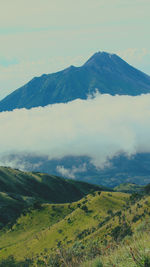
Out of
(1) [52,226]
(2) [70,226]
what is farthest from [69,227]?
(1) [52,226]

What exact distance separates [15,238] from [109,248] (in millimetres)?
142583

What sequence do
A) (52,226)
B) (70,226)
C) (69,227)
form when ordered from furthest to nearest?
(52,226)
(70,226)
(69,227)

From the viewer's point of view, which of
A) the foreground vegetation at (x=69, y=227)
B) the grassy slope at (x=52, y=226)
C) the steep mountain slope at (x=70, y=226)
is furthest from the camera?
the grassy slope at (x=52, y=226)

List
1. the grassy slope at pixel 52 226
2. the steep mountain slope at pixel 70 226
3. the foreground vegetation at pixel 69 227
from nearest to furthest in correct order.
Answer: the foreground vegetation at pixel 69 227
the steep mountain slope at pixel 70 226
the grassy slope at pixel 52 226

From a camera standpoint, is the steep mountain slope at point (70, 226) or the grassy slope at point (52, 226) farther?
the grassy slope at point (52, 226)

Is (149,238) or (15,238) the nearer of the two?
(149,238)

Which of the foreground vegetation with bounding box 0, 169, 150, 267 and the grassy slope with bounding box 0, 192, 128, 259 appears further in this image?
the grassy slope with bounding box 0, 192, 128, 259

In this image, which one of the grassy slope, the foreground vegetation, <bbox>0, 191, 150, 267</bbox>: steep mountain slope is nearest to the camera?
the foreground vegetation

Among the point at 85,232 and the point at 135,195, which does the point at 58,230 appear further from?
the point at 135,195

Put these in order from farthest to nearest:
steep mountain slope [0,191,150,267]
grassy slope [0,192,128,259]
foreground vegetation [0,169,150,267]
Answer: grassy slope [0,192,128,259]
steep mountain slope [0,191,150,267]
foreground vegetation [0,169,150,267]

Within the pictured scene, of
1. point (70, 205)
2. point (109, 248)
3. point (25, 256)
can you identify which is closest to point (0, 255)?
point (25, 256)

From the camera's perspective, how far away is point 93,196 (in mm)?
165000

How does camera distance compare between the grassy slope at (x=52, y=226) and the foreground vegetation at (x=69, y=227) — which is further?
the grassy slope at (x=52, y=226)

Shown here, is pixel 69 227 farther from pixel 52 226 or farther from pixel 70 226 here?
pixel 52 226
